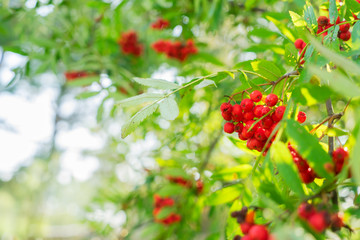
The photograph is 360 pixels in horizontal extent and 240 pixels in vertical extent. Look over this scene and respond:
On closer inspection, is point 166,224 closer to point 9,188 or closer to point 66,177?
point 66,177

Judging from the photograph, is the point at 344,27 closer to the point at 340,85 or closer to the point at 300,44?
the point at 300,44

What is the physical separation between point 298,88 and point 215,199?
Answer: 0.44 m

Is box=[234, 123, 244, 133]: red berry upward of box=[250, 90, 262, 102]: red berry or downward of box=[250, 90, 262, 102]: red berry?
downward

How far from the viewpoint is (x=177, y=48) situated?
2107 millimetres

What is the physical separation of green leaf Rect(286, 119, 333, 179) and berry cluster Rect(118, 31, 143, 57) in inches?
77.2

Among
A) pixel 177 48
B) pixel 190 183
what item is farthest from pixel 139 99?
pixel 177 48

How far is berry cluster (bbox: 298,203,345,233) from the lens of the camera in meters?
0.40

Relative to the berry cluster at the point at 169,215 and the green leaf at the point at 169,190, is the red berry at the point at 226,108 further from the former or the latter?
the berry cluster at the point at 169,215

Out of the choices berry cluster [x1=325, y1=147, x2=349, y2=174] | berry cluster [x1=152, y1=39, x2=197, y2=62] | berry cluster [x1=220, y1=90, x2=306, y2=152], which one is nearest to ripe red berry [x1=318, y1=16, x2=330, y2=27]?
berry cluster [x1=220, y1=90, x2=306, y2=152]

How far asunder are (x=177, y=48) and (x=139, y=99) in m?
1.46

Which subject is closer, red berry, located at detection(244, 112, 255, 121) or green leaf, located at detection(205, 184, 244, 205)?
red berry, located at detection(244, 112, 255, 121)

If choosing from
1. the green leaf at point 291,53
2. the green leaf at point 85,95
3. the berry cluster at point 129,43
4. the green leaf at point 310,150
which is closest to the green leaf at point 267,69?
the green leaf at point 291,53

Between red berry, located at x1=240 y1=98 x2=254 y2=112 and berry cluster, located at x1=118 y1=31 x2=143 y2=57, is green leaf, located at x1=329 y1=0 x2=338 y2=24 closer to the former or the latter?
red berry, located at x1=240 y1=98 x2=254 y2=112

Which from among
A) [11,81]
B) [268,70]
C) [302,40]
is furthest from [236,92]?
[11,81]
